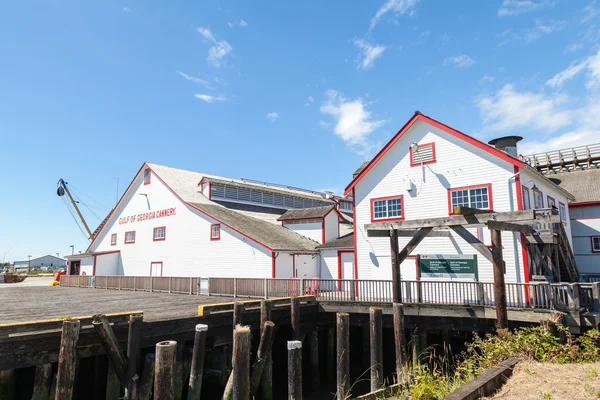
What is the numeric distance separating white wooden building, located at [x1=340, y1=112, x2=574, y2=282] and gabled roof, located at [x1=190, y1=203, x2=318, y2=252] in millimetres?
6376

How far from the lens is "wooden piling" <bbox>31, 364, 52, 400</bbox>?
8.98 metres

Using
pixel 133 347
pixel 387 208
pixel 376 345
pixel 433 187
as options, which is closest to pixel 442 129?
pixel 433 187

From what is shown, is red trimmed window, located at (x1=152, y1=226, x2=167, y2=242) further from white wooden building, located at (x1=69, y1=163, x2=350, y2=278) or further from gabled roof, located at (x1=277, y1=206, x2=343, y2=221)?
gabled roof, located at (x1=277, y1=206, x2=343, y2=221)

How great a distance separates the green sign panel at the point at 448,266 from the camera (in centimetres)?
1670

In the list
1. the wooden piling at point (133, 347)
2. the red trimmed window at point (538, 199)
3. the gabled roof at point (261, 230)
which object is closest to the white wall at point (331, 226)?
the gabled roof at point (261, 230)

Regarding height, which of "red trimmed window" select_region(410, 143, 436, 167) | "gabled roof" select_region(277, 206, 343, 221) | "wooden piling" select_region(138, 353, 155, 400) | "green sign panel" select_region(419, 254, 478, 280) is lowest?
"wooden piling" select_region(138, 353, 155, 400)

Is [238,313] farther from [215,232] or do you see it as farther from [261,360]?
[215,232]

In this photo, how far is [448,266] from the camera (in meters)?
17.3

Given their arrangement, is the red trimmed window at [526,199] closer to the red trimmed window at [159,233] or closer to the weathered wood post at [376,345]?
the weathered wood post at [376,345]

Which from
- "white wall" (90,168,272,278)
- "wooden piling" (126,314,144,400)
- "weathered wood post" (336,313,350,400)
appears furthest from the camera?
"white wall" (90,168,272,278)

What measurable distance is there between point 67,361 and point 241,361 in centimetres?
379

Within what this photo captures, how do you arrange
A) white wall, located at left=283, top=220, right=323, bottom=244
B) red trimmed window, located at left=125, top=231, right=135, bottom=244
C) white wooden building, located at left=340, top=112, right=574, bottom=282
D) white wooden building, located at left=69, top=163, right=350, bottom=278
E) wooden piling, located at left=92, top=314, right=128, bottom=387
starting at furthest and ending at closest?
red trimmed window, located at left=125, top=231, right=135, bottom=244 → white wall, located at left=283, top=220, right=323, bottom=244 → white wooden building, located at left=69, top=163, right=350, bottom=278 → white wooden building, located at left=340, top=112, right=574, bottom=282 → wooden piling, located at left=92, top=314, right=128, bottom=387

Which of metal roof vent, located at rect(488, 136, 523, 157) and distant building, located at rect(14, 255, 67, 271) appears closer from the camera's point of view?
metal roof vent, located at rect(488, 136, 523, 157)

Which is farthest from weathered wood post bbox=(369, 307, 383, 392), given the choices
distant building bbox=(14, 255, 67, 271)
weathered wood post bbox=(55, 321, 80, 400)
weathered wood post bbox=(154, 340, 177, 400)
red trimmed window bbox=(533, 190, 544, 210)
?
distant building bbox=(14, 255, 67, 271)
